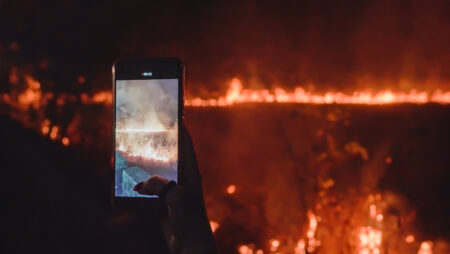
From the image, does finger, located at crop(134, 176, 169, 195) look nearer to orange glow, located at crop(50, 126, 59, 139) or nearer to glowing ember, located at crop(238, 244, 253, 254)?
glowing ember, located at crop(238, 244, 253, 254)

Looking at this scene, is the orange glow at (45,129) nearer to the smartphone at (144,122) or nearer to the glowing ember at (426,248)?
the smartphone at (144,122)

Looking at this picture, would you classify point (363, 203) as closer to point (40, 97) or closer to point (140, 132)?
point (140, 132)

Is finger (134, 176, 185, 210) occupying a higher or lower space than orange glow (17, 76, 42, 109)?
lower

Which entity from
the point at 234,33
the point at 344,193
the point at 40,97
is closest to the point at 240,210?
the point at 344,193

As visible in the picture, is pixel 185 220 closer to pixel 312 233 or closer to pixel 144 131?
pixel 144 131

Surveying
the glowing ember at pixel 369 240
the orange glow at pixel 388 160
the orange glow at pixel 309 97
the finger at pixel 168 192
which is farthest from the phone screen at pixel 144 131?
the orange glow at pixel 388 160

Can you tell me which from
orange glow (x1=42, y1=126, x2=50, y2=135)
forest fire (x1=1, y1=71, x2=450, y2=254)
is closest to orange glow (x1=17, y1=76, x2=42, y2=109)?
orange glow (x1=42, y1=126, x2=50, y2=135)

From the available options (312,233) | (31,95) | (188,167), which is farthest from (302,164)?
(31,95)
